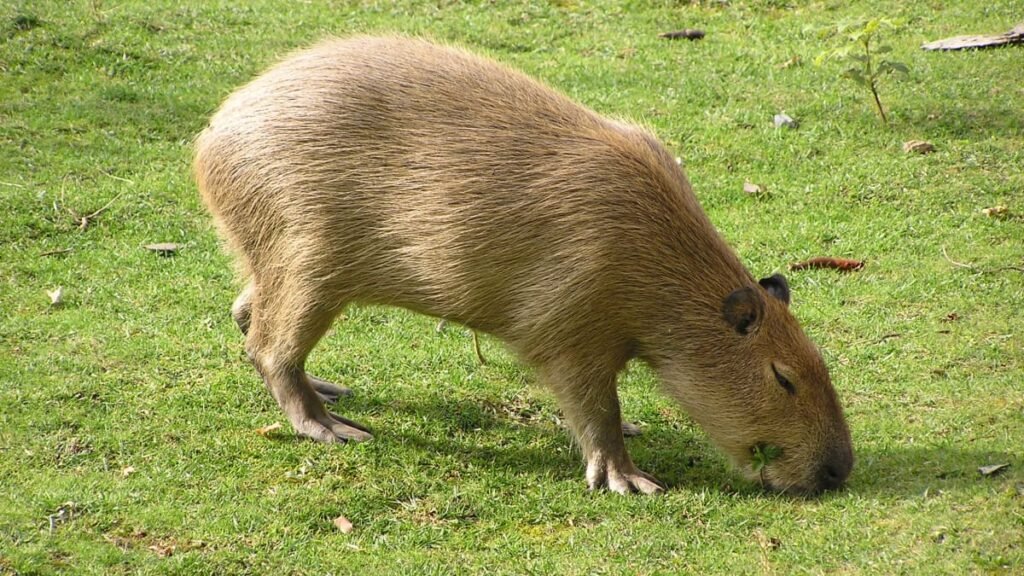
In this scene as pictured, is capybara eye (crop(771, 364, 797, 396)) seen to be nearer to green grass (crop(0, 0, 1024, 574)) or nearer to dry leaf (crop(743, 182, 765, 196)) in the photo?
green grass (crop(0, 0, 1024, 574))

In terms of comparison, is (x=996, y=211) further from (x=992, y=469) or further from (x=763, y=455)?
(x=763, y=455)

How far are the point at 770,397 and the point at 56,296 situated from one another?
3634mm

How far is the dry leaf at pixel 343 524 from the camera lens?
430cm

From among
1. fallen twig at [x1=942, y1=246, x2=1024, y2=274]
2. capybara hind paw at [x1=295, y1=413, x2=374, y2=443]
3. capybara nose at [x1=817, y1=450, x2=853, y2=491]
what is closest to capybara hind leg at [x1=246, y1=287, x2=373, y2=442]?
capybara hind paw at [x1=295, y1=413, x2=374, y2=443]

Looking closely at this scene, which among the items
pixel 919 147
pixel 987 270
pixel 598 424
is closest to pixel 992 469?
pixel 598 424

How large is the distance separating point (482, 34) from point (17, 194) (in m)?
3.80

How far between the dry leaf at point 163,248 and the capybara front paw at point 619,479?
302cm

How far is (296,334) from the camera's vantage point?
4.86m

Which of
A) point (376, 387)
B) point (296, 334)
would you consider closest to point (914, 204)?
point (376, 387)

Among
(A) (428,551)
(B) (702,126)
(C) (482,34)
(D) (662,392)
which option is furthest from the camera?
(C) (482,34)

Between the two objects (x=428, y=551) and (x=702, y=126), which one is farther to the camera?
(x=702, y=126)

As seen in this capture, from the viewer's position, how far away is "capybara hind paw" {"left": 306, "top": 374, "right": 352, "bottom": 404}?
17.5 ft

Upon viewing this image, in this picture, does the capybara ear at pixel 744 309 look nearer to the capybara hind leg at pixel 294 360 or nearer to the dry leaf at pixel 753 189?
the capybara hind leg at pixel 294 360

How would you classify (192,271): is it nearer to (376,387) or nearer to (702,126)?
(376,387)
